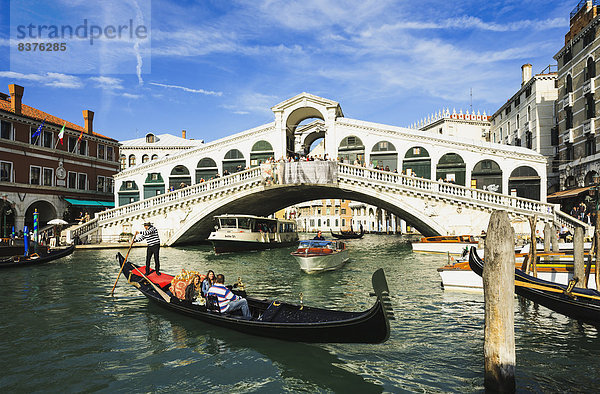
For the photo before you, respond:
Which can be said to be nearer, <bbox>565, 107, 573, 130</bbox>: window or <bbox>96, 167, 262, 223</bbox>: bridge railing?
<bbox>96, 167, 262, 223</bbox>: bridge railing

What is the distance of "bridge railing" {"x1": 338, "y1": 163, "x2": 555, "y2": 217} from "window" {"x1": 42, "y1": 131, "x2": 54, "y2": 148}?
17363mm

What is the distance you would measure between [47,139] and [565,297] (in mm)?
26561

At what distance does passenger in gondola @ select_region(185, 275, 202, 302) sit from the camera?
290 inches

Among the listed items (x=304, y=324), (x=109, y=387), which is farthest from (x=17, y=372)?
(x=304, y=324)

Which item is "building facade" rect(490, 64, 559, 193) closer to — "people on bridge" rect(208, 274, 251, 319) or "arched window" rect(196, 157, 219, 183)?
"arched window" rect(196, 157, 219, 183)

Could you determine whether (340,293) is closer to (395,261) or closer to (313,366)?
(313,366)

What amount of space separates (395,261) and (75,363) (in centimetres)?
1220

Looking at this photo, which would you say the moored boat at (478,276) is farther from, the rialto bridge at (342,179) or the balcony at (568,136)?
the balcony at (568,136)

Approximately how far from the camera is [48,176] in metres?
24.1

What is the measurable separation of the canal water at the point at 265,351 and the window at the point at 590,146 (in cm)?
1465

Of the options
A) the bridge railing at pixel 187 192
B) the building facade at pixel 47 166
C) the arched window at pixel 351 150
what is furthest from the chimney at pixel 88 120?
the arched window at pixel 351 150

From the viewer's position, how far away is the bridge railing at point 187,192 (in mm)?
21000

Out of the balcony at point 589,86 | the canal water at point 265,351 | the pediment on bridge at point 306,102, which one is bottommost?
the canal water at point 265,351

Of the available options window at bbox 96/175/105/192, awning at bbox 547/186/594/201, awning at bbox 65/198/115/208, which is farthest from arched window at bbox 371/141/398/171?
window at bbox 96/175/105/192
